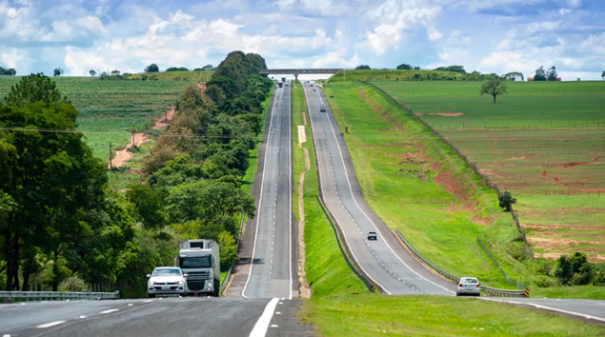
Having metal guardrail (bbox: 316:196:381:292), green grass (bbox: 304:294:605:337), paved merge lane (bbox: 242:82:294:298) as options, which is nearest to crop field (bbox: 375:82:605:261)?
metal guardrail (bbox: 316:196:381:292)

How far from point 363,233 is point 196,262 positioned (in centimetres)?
5592

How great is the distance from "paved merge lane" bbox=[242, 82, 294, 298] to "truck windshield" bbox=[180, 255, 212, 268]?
93.7 feet

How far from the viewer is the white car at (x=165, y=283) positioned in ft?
138

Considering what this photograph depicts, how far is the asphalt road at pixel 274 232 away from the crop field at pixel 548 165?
94.4 feet

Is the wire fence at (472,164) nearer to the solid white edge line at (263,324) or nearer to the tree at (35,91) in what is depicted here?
the tree at (35,91)

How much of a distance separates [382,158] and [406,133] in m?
20.6

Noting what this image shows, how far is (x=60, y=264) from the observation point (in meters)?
57.8

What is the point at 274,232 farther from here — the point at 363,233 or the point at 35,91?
the point at 35,91

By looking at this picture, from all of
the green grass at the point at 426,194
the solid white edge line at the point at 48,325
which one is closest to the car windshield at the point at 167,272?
the solid white edge line at the point at 48,325

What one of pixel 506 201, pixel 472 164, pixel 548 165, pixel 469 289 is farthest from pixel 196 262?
pixel 548 165

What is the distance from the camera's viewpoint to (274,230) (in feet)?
374

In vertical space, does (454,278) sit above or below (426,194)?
below

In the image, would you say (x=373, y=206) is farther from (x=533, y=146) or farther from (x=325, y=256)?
(x=533, y=146)

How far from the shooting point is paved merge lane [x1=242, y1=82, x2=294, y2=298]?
3398 inches
